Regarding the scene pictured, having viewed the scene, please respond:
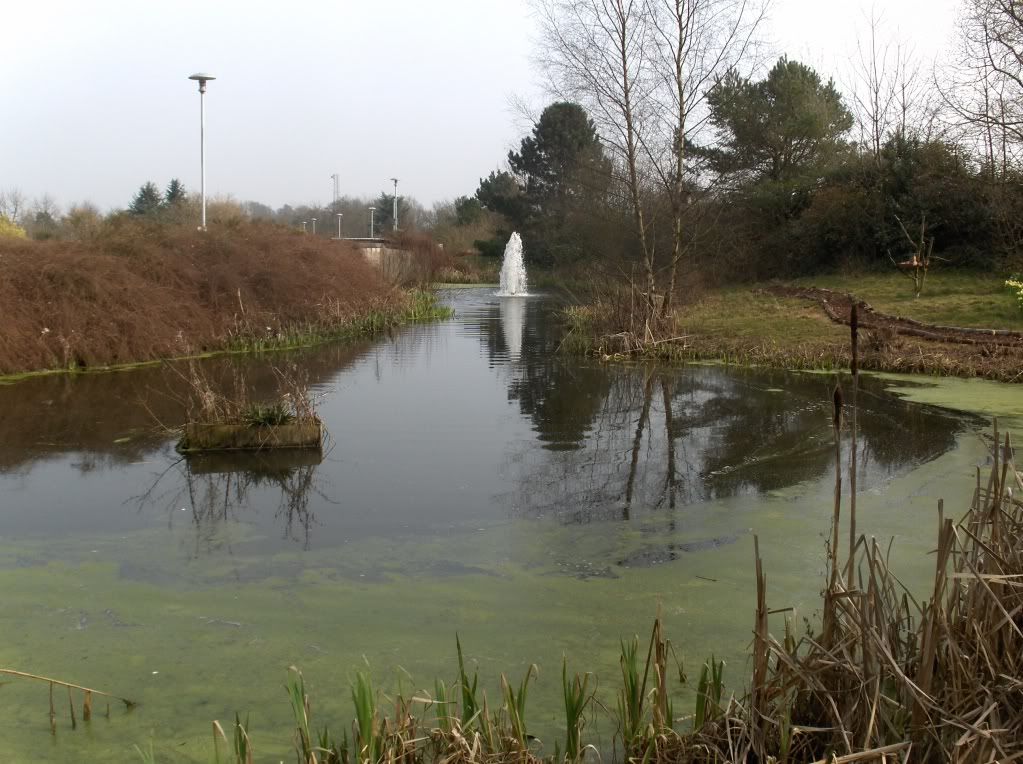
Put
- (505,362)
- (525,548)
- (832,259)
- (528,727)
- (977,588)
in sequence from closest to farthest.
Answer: (977,588) → (528,727) → (525,548) → (505,362) → (832,259)

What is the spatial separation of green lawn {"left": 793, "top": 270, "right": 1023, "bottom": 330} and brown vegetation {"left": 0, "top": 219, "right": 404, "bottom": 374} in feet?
39.3

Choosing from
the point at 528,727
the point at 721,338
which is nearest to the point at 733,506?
the point at 528,727

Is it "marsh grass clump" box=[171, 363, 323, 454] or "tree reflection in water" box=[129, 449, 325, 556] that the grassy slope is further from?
"tree reflection in water" box=[129, 449, 325, 556]

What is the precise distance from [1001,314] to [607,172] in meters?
7.60

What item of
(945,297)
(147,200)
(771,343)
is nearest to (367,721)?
(771,343)

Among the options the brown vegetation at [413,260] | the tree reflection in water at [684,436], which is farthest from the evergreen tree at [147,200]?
the tree reflection in water at [684,436]

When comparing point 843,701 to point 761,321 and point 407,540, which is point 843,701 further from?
point 761,321

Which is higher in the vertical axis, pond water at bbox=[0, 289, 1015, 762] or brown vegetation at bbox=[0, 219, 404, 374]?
brown vegetation at bbox=[0, 219, 404, 374]

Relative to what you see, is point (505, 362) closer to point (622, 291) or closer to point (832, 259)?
point (622, 291)

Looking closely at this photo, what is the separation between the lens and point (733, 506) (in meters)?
7.25

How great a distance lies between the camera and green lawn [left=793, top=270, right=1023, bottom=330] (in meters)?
17.2

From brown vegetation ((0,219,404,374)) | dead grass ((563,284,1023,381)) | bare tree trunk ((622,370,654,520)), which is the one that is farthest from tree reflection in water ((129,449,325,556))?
dead grass ((563,284,1023,381))

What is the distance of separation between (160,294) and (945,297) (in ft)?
51.4

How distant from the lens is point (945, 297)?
19984 millimetres
